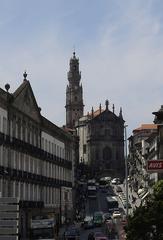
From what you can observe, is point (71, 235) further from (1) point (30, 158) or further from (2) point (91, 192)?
(2) point (91, 192)

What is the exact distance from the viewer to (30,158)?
7725 cm

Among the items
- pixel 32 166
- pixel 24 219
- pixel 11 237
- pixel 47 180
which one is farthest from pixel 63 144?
pixel 11 237

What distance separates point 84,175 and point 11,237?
184 meters

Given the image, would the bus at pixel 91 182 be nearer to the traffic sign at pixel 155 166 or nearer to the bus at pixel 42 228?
the bus at pixel 42 228

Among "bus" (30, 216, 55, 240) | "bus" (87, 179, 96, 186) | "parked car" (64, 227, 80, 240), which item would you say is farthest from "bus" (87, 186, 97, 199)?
"bus" (30, 216, 55, 240)

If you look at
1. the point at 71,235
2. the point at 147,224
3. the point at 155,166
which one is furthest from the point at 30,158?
the point at 155,166

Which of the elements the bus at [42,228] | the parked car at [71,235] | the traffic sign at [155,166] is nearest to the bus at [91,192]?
the parked car at [71,235]

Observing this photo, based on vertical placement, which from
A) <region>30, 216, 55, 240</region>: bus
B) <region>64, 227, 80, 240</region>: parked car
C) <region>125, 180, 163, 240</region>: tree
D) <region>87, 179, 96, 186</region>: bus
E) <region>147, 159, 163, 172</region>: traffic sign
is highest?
<region>87, 179, 96, 186</region>: bus

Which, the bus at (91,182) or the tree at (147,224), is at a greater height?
the bus at (91,182)

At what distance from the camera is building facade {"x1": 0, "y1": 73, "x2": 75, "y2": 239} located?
220ft

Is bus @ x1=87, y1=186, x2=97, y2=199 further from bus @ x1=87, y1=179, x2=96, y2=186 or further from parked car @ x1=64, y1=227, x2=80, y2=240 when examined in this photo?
parked car @ x1=64, y1=227, x2=80, y2=240

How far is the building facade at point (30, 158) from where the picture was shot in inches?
2643

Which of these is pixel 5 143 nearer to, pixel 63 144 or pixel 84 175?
pixel 63 144

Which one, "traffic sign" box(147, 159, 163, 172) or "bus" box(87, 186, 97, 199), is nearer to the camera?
"traffic sign" box(147, 159, 163, 172)
